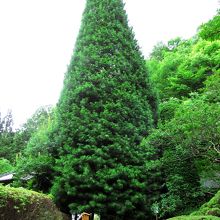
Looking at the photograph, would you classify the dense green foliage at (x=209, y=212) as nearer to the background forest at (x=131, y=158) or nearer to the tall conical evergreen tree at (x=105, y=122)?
the background forest at (x=131, y=158)

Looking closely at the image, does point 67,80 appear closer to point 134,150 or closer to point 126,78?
point 126,78

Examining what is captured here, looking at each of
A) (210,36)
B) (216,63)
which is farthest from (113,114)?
(216,63)

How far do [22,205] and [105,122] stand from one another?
4.97 metres

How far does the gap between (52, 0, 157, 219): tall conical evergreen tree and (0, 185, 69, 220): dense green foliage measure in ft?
7.68

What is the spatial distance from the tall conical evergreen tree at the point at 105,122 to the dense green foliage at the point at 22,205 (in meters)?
2.34

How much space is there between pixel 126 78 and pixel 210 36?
16.0 ft

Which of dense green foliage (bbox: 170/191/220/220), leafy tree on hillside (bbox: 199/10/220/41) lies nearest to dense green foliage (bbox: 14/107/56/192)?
dense green foliage (bbox: 170/191/220/220)

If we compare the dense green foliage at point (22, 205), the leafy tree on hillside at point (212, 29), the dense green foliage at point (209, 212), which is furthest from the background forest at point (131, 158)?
the leafy tree on hillside at point (212, 29)

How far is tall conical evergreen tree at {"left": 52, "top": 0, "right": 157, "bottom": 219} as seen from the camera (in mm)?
9547

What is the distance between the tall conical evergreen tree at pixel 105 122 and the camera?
955 centimetres

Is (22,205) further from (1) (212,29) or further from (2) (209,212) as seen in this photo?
(1) (212,29)

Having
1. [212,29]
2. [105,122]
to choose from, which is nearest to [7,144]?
[105,122]

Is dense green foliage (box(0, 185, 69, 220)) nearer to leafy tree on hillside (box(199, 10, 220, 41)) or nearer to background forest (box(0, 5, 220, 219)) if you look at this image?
background forest (box(0, 5, 220, 219))

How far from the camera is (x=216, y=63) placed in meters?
19.3
